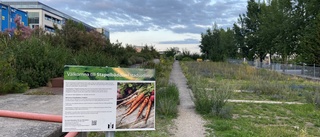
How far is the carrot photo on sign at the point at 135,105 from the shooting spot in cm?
335

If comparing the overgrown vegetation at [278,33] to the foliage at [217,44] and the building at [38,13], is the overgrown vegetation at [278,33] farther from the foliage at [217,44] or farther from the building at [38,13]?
the building at [38,13]

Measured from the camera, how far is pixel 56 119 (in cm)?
441

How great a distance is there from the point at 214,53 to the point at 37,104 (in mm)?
65301

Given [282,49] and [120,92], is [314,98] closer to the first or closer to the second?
[120,92]

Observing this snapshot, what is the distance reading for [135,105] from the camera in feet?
11.2

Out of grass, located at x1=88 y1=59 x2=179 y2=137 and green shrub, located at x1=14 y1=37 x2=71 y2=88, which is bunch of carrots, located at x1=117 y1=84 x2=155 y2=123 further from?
green shrub, located at x1=14 y1=37 x2=71 y2=88

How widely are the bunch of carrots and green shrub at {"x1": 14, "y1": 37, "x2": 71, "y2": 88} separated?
7043 millimetres

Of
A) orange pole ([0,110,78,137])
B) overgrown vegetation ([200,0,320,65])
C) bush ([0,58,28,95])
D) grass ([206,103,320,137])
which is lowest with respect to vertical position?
grass ([206,103,320,137])

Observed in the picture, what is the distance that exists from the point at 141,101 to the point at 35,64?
7608 mm

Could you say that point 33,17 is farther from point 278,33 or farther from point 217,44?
point 278,33

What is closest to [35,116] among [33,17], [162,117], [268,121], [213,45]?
[162,117]

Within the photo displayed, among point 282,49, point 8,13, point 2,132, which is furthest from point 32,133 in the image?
point 8,13

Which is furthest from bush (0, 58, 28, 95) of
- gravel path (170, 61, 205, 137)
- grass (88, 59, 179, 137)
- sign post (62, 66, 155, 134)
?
sign post (62, 66, 155, 134)

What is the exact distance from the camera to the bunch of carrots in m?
3.38
